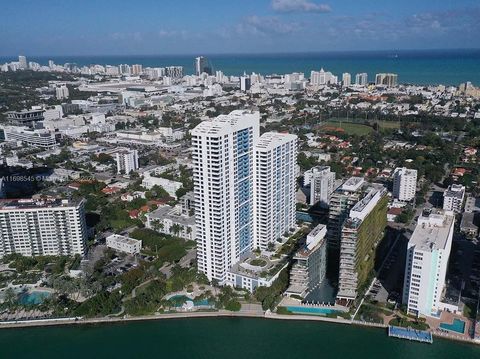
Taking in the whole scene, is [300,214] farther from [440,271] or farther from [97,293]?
[97,293]

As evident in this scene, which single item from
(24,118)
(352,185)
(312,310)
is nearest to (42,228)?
(312,310)

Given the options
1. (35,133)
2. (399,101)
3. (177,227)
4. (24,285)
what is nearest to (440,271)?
(177,227)

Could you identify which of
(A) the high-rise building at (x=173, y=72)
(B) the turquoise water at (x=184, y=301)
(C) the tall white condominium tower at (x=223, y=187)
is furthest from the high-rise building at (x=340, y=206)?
(A) the high-rise building at (x=173, y=72)

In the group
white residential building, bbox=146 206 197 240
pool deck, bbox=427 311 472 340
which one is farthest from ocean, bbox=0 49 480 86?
pool deck, bbox=427 311 472 340

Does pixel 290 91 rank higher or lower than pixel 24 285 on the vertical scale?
higher

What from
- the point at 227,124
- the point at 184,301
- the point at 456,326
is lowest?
the point at 184,301

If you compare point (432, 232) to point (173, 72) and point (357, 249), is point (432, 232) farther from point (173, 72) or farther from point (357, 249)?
point (173, 72)
